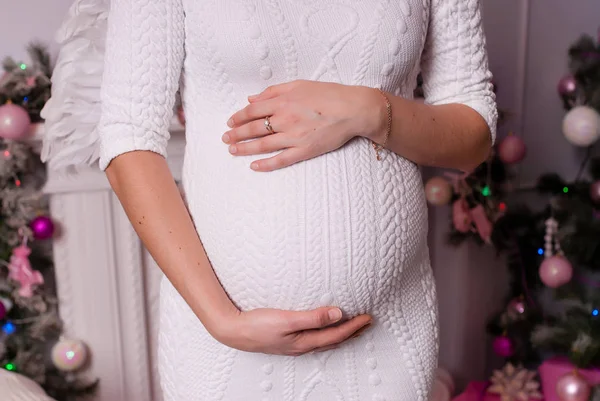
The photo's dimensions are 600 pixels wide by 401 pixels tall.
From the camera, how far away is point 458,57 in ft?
3.15

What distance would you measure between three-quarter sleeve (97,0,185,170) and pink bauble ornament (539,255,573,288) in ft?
4.30

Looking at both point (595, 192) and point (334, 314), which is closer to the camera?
point (334, 314)

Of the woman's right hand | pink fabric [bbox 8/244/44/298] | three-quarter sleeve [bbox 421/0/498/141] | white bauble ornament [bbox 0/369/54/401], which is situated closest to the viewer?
the woman's right hand

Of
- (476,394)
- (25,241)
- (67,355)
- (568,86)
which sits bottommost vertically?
(476,394)

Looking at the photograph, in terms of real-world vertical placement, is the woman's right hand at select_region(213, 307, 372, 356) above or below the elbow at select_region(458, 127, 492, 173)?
below

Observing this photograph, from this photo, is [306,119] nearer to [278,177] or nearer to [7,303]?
[278,177]

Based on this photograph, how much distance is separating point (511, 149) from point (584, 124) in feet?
0.63

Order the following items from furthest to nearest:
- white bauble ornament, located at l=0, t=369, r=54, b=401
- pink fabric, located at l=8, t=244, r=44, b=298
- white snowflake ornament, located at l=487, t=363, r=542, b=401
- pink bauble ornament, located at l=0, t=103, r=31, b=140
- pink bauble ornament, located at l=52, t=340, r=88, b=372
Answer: white snowflake ornament, located at l=487, t=363, r=542, b=401 < pink bauble ornament, located at l=52, t=340, r=88, b=372 < pink fabric, located at l=8, t=244, r=44, b=298 < pink bauble ornament, located at l=0, t=103, r=31, b=140 < white bauble ornament, located at l=0, t=369, r=54, b=401

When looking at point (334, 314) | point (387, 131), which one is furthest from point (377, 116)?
point (334, 314)

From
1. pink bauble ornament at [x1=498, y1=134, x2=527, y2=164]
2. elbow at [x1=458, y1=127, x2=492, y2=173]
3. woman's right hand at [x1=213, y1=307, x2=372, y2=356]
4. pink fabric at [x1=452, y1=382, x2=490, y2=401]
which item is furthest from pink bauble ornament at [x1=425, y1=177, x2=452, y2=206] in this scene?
woman's right hand at [x1=213, y1=307, x2=372, y2=356]

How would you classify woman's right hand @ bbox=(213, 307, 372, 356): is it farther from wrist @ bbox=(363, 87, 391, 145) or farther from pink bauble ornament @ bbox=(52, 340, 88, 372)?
pink bauble ornament @ bbox=(52, 340, 88, 372)

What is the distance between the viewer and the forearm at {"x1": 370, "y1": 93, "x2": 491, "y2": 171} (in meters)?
0.86

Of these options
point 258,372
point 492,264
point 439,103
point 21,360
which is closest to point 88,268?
point 21,360

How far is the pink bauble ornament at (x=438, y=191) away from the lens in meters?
1.83
